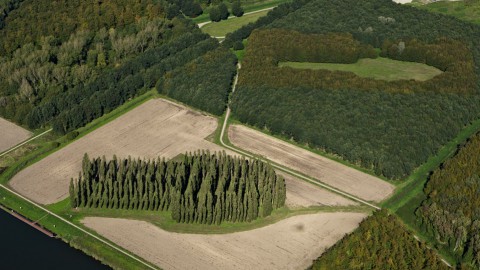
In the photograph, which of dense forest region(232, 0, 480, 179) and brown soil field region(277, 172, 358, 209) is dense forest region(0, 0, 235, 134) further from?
brown soil field region(277, 172, 358, 209)

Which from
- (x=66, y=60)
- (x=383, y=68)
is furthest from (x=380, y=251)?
(x=66, y=60)

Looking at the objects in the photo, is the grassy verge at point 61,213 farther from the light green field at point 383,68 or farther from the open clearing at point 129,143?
the light green field at point 383,68

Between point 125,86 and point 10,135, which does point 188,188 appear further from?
point 10,135

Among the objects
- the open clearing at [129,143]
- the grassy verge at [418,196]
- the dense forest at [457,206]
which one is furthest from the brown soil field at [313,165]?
the dense forest at [457,206]

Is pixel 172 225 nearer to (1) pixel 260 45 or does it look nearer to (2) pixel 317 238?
(2) pixel 317 238

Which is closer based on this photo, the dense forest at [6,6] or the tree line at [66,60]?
the tree line at [66,60]
